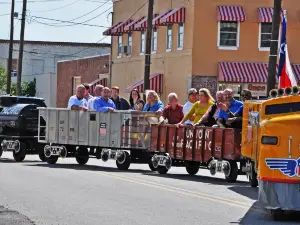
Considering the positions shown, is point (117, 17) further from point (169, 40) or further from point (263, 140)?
point (263, 140)

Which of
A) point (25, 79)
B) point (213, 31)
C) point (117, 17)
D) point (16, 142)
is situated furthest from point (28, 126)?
point (25, 79)

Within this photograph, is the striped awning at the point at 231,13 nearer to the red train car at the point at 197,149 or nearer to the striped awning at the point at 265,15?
the striped awning at the point at 265,15

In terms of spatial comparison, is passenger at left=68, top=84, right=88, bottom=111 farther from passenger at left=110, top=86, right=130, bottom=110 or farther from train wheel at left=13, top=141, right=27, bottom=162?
train wheel at left=13, top=141, right=27, bottom=162

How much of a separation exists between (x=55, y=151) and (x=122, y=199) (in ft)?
33.1

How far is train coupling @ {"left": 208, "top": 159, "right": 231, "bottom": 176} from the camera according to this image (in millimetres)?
20016

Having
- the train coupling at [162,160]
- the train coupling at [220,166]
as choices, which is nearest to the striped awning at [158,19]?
the train coupling at [162,160]

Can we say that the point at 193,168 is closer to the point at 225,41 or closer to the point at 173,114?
the point at 173,114

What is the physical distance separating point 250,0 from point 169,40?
17.2ft

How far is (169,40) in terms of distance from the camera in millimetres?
50125

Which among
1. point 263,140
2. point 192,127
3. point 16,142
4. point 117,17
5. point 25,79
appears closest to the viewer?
point 263,140

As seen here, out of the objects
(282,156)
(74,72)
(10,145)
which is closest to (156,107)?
(10,145)

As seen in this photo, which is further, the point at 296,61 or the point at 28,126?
the point at 296,61

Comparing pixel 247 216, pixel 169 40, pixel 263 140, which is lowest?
pixel 247 216

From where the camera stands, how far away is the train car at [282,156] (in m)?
12.8
